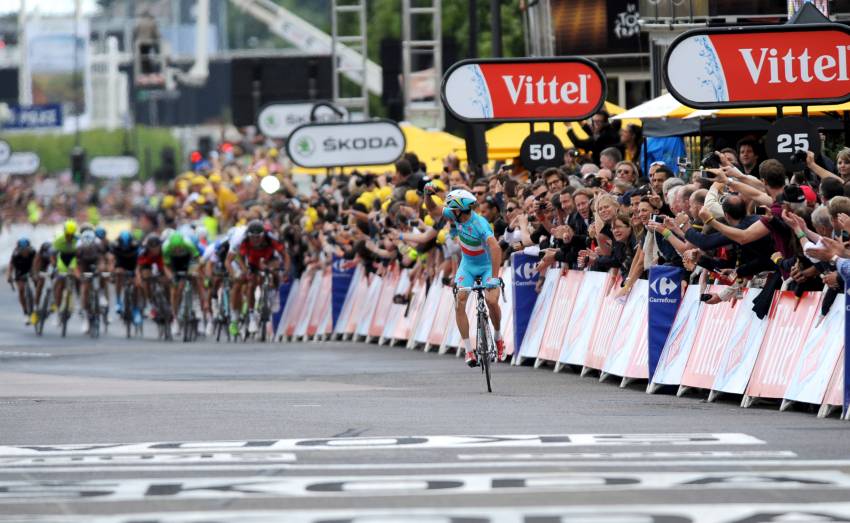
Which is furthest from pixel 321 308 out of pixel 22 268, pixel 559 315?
pixel 559 315

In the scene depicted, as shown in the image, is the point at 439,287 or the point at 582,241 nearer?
the point at 582,241

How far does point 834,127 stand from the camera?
70.1 feet

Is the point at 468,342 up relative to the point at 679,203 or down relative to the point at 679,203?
down

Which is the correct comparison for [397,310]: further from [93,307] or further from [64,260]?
A: [64,260]

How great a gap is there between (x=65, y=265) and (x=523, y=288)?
53.0ft

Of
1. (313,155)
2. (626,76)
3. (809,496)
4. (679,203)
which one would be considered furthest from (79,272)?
(809,496)

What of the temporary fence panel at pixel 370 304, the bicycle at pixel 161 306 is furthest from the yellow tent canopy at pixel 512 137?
the bicycle at pixel 161 306

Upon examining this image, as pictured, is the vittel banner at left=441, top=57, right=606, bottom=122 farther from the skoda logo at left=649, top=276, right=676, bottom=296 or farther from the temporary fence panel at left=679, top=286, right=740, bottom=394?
the temporary fence panel at left=679, top=286, right=740, bottom=394

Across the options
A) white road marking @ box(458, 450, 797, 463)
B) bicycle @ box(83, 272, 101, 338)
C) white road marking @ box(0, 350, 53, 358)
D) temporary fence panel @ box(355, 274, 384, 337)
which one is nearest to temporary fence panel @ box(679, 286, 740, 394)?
white road marking @ box(458, 450, 797, 463)

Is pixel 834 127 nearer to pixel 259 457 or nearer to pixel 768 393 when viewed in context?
pixel 768 393

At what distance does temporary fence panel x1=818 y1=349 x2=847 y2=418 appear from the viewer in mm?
14266

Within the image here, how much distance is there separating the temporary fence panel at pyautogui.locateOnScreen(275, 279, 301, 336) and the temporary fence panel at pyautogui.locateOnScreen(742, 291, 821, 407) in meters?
19.1

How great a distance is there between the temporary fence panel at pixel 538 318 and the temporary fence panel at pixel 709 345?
13.9 ft

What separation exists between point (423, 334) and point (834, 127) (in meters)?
6.70
